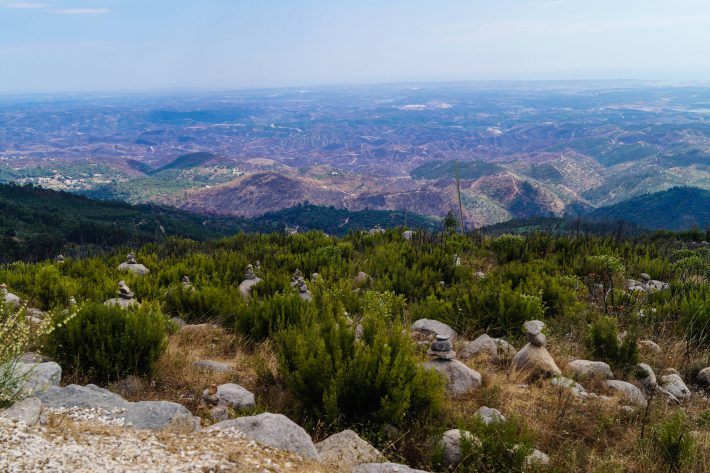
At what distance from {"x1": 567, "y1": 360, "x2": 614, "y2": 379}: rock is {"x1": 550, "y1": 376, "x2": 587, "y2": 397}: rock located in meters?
0.29

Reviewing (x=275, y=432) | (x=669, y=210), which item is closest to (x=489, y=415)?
(x=275, y=432)

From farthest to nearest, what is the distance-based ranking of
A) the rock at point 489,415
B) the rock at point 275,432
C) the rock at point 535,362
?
the rock at point 535,362, the rock at point 489,415, the rock at point 275,432

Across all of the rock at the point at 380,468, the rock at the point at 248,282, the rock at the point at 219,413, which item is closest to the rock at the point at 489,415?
the rock at the point at 380,468

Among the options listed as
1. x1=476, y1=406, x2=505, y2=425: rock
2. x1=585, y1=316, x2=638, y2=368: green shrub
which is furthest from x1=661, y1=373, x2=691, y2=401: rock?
x1=476, y1=406, x2=505, y2=425: rock

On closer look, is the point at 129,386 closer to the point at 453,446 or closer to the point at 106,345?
the point at 106,345

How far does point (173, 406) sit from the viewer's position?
3.82 m

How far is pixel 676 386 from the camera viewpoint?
5.17 m

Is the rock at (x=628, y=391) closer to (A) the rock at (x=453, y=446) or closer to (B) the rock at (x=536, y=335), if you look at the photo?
(B) the rock at (x=536, y=335)

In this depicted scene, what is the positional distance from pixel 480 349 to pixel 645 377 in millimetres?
1930

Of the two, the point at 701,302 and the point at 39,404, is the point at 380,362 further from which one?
the point at 701,302

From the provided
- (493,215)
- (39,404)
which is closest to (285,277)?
(39,404)

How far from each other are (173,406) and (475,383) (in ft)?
10.4

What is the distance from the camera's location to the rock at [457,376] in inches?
200

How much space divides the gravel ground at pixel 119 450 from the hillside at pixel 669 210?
4443 inches
